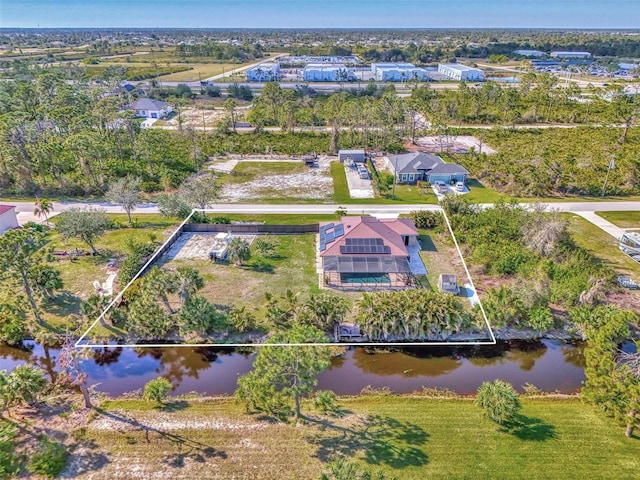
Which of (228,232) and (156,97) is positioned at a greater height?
(156,97)

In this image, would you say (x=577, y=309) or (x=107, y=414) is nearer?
(x=107, y=414)

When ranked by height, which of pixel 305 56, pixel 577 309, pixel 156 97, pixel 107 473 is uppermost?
pixel 305 56

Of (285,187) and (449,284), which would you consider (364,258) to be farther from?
(285,187)

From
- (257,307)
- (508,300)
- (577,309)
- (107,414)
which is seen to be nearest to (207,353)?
(257,307)

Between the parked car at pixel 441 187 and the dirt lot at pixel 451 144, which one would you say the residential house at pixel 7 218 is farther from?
the dirt lot at pixel 451 144

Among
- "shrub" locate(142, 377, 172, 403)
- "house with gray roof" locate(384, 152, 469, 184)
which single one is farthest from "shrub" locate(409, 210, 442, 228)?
"shrub" locate(142, 377, 172, 403)

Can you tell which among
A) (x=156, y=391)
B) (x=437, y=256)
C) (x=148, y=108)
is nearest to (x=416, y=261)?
(x=437, y=256)

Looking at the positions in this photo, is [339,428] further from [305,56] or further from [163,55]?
[163,55]
